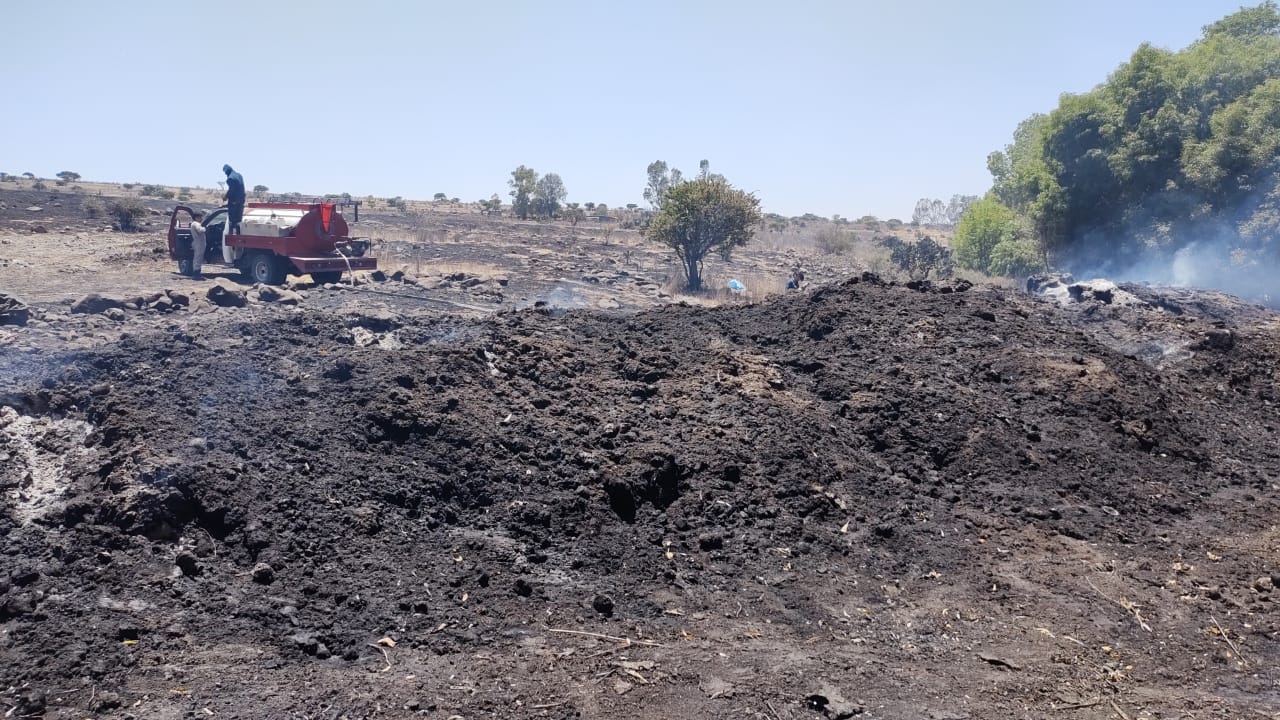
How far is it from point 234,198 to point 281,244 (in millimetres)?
1361

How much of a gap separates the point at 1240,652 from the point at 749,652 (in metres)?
2.78

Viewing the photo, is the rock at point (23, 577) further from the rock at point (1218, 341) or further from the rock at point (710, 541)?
the rock at point (1218, 341)

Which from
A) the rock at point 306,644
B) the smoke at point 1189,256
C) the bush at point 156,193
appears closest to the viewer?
the rock at point 306,644

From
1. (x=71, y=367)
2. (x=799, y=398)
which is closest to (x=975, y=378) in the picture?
(x=799, y=398)

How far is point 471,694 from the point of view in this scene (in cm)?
386

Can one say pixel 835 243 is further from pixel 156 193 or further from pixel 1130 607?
pixel 156 193

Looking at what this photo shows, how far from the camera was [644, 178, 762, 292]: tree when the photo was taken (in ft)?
68.0

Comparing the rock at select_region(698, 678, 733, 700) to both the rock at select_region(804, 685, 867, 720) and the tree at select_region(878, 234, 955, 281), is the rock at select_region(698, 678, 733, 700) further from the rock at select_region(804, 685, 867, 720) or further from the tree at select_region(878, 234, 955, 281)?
the tree at select_region(878, 234, 955, 281)

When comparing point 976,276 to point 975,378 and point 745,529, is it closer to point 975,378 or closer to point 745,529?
point 975,378

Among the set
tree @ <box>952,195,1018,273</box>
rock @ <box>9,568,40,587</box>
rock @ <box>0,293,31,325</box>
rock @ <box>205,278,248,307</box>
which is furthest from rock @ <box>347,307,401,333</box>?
tree @ <box>952,195,1018,273</box>

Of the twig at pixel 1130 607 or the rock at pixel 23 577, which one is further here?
the twig at pixel 1130 607

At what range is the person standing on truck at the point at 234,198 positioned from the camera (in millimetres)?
15780

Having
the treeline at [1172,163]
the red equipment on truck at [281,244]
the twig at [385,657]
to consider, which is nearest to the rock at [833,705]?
the twig at [385,657]

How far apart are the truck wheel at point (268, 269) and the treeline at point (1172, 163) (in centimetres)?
1768
